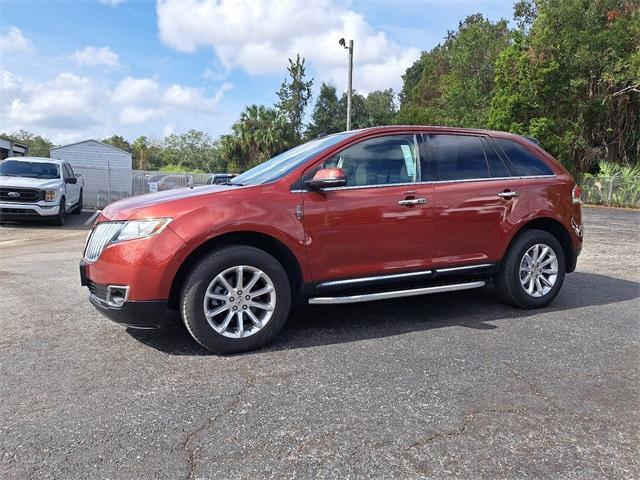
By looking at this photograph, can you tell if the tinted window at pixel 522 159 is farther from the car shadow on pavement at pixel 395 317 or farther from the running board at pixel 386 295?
the car shadow on pavement at pixel 395 317

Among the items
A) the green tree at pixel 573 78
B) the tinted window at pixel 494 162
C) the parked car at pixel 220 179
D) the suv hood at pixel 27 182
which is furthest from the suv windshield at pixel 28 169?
the green tree at pixel 573 78

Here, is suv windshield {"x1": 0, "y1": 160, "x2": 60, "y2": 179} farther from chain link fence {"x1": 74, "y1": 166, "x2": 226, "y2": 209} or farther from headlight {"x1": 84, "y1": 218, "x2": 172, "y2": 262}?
headlight {"x1": 84, "y1": 218, "x2": 172, "y2": 262}

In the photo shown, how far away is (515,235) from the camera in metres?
4.92

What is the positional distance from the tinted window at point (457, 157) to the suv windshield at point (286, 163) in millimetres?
858

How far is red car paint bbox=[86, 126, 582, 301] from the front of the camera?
11.8 feet

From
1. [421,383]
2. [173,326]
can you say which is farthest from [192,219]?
[421,383]

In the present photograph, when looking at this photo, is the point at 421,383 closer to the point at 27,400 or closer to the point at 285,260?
the point at 285,260

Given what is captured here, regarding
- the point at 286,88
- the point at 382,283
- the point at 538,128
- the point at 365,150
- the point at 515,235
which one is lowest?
the point at 382,283

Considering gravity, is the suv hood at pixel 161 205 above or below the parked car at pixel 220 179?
below

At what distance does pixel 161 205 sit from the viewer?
369 centimetres

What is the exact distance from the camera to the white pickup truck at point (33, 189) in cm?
1286

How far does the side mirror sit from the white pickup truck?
11450 millimetres

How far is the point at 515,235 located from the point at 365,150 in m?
1.77

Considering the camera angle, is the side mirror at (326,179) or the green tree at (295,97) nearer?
the side mirror at (326,179)
